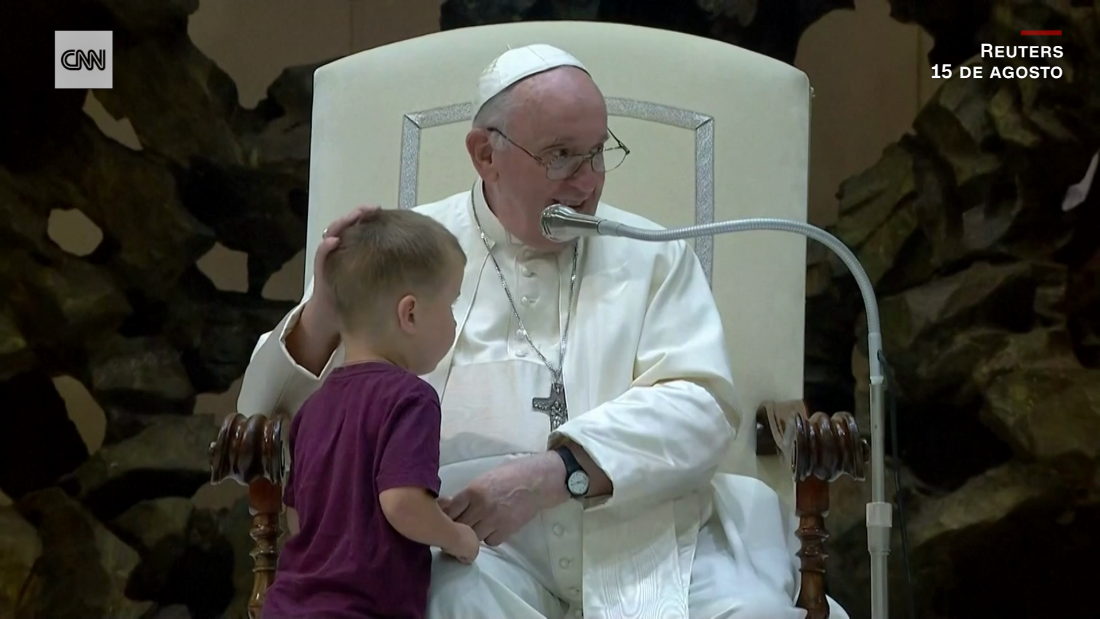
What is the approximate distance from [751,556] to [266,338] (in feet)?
3.20

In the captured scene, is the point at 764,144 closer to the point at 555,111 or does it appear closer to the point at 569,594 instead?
the point at 555,111

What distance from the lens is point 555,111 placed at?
7.98 ft

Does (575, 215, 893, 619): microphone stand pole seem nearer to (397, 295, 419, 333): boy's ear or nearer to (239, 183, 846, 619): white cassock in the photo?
(239, 183, 846, 619): white cassock

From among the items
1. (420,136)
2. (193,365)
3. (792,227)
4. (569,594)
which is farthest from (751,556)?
(193,365)

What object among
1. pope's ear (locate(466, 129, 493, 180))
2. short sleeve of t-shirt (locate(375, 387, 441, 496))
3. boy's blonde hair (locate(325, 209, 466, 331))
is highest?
pope's ear (locate(466, 129, 493, 180))

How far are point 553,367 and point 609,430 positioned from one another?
0.96 feet

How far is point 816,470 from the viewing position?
80.0 inches

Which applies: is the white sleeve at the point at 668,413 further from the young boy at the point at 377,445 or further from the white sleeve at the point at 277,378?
the white sleeve at the point at 277,378

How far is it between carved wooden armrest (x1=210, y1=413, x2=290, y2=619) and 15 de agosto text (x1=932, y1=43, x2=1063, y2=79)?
3054 mm

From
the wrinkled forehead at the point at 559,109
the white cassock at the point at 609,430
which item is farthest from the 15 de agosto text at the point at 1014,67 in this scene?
the wrinkled forehead at the point at 559,109

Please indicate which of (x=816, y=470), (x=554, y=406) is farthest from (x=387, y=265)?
(x=816, y=470)

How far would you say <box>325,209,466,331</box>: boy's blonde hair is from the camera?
190 cm

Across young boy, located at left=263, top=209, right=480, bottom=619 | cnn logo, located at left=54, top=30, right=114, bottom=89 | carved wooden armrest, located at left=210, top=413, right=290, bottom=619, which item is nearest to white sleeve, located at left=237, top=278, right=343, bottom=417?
carved wooden armrest, located at left=210, top=413, right=290, bottom=619

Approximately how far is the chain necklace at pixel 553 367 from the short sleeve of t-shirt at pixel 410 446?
48 cm
